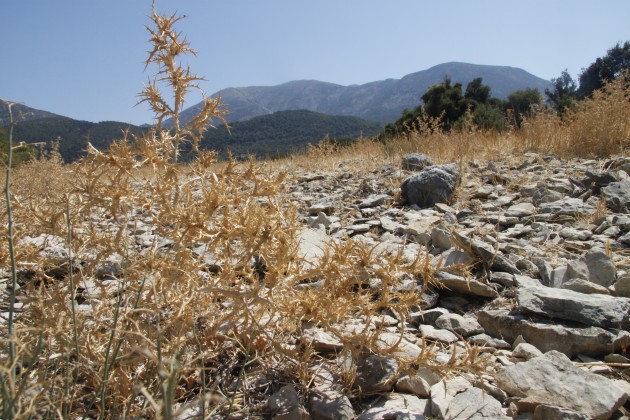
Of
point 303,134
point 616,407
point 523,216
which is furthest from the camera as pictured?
point 303,134

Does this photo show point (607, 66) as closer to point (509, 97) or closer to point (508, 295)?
point (509, 97)

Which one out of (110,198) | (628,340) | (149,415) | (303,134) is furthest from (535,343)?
(303,134)

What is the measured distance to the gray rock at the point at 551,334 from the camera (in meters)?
1.88

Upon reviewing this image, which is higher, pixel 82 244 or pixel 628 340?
pixel 82 244

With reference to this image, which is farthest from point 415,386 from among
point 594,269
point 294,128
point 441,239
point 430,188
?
point 294,128

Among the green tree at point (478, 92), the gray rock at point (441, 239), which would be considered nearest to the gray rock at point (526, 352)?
the gray rock at point (441, 239)

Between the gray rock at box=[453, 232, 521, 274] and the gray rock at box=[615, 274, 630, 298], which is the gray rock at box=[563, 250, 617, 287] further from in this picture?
the gray rock at box=[453, 232, 521, 274]

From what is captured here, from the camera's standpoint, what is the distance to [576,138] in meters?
6.52

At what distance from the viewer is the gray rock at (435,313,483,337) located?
2.10 m

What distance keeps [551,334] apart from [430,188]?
2778 mm

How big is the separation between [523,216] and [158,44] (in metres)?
3.41

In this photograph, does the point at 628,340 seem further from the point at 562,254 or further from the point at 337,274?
the point at 337,274

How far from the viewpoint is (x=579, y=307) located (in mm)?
2018

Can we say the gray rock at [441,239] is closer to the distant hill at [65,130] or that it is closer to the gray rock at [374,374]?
the gray rock at [374,374]
